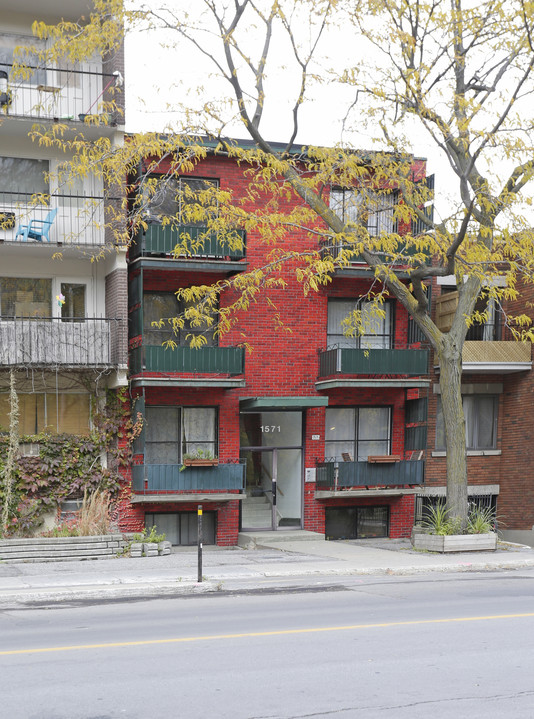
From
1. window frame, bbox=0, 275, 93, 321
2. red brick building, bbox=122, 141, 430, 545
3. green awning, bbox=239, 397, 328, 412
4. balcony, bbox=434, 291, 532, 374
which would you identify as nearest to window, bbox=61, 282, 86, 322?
window frame, bbox=0, 275, 93, 321

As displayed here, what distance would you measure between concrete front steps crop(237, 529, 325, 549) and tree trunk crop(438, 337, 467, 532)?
417cm

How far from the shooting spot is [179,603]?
12789 millimetres

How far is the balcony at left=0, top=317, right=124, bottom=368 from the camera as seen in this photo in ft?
64.8

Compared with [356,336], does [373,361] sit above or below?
below

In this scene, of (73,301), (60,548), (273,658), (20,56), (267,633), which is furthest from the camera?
(73,301)

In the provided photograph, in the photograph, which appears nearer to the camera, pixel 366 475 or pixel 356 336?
pixel 366 475

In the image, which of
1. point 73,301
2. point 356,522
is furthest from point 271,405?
point 73,301

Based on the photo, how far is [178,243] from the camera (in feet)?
67.8

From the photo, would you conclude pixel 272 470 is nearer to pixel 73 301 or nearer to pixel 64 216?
pixel 73 301

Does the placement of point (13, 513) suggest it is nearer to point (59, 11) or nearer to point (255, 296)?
point (255, 296)

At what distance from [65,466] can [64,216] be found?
19.5ft

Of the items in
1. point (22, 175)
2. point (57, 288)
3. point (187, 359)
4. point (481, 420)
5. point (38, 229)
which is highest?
point (22, 175)

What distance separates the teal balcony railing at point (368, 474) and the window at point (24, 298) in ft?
26.5

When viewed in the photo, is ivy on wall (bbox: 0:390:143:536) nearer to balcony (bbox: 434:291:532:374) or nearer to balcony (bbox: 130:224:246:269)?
balcony (bbox: 130:224:246:269)
